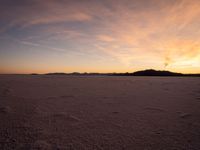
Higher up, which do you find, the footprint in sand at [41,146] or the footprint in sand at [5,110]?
the footprint in sand at [5,110]

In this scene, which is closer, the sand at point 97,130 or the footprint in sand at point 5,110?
the sand at point 97,130

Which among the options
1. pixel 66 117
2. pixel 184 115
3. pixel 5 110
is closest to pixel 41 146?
pixel 66 117

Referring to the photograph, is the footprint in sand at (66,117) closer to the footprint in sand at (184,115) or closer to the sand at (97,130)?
the sand at (97,130)

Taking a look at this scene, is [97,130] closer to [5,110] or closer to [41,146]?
[41,146]

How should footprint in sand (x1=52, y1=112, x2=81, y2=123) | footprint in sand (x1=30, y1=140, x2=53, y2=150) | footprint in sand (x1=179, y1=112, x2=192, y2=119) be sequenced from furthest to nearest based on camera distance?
footprint in sand (x1=179, y1=112, x2=192, y2=119), footprint in sand (x1=52, y1=112, x2=81, y2=123), footprint in sand (x1=30, y1=140, x2=53, y2=150)

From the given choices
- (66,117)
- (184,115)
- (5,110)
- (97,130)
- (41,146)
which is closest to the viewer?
(41,146)

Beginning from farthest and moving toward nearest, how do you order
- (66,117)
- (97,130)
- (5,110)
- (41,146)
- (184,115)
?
1. (5,110)
2. (184,115)
3. (66,117)
4. (97,130)
5. (41,146)

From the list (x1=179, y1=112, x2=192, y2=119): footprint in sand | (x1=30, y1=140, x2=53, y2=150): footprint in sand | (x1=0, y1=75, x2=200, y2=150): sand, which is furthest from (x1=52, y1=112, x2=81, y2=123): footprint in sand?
(x1=179, y1=112, x2=192, y2=119): footprint in sand

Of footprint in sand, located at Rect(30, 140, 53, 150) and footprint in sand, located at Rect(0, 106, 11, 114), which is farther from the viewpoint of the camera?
footprint in sand, located at Rect(0, 106, 11, 114)

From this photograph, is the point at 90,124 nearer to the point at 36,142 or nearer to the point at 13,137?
the point at 36,142

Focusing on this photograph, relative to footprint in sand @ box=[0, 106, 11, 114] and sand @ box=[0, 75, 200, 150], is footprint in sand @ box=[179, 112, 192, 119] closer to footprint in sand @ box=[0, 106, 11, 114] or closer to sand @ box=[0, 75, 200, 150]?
sand @ box=[0, 75, 200, 150]

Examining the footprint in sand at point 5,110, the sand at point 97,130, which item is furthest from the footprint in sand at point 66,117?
the footprint in sand at point 5,110

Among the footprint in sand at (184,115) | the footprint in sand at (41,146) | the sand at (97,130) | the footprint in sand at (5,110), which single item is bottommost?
the footprint in sand at (41,146)

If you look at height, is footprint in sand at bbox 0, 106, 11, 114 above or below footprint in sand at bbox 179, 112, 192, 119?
above
